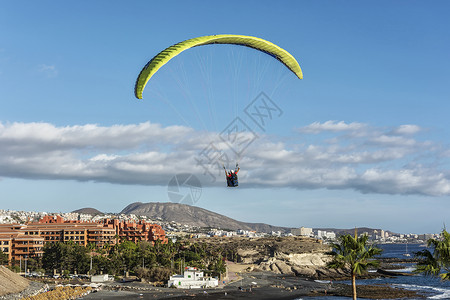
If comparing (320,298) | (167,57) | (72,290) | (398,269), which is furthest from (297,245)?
(167,57)

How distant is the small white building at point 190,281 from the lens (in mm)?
76812

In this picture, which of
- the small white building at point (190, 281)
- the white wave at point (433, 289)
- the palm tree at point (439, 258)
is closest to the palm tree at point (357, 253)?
the palm tree at point (439, 258)

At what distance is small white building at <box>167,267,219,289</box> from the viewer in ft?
252

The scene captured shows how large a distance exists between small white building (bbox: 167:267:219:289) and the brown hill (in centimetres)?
2247

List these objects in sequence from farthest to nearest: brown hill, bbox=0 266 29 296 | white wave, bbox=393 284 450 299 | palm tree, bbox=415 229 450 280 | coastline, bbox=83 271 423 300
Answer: white wave, bbox=393 284 450 299, coastline, bbox=83 271 423 300, brown hill, bbox=0 266 29 296, palm tree, bbox=415 229 450 280

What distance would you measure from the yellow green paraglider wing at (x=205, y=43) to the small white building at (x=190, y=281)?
157 ft

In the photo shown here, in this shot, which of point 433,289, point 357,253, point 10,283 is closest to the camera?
point 357,253

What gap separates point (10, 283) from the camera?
218ft

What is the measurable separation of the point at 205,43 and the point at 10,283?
A: 49490 millimetres

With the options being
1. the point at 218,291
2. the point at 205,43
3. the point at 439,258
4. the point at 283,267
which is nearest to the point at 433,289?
the point at 218,291

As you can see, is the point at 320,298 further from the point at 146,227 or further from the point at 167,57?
the point at 146,227

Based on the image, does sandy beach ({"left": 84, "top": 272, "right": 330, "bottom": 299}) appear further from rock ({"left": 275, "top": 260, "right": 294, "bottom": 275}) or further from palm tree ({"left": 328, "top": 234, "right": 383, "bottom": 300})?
palm tree ({"left": 328, "top": 234, "right": 383, "bottom": 300})

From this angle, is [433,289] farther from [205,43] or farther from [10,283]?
[205,43]

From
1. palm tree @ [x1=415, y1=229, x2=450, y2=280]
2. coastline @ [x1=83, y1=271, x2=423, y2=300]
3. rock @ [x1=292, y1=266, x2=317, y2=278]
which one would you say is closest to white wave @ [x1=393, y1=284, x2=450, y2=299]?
coastline @ [x1=83, y1=271, x2=423, y2=300]
